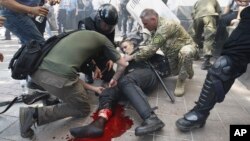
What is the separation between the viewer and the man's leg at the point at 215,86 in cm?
254

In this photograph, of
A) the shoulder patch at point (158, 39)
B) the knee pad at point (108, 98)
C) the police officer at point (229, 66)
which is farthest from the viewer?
the shoulder patch at point (158, 39)

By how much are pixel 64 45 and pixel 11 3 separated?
0.88 meters

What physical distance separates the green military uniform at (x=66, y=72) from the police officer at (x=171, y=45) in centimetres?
91

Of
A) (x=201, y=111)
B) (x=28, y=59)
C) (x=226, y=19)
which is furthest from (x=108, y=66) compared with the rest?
(x=226, y=19)

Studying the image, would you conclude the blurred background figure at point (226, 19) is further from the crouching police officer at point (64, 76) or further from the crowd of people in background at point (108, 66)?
the crouching police officer at point (64, 76)

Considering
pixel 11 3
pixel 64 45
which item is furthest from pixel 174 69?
pixel 11 3

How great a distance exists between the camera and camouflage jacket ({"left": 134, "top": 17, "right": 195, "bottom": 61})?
357 centimetres

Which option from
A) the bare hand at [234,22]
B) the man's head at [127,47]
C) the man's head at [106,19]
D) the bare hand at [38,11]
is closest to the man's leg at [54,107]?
the bare hand at [38,11]

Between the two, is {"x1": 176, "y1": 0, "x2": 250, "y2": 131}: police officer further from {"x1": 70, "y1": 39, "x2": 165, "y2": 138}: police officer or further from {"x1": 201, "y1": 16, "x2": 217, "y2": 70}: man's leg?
{"x1": 201, "y1": 16, "x2": 217, "y2": 70}: man's leg

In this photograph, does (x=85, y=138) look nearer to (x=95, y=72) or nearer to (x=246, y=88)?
(x=95, y=72)

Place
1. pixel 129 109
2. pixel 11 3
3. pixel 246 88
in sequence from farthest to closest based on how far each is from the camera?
pixel 246 88 → pixel 129 109 → pixel 11 3

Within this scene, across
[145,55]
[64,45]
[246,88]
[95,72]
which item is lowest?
[246,88]

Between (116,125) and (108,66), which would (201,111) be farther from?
(108,66)

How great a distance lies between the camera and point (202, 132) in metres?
2.77
